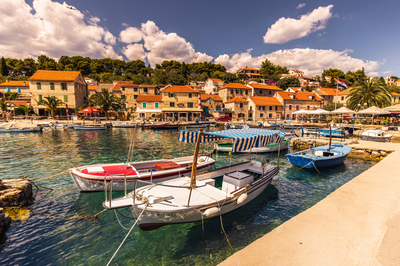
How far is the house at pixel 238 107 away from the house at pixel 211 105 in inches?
146

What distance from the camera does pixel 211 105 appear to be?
56.8 meters

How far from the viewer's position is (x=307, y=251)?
4.55 meters

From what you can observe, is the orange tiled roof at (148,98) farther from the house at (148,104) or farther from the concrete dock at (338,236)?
the concrete dock at (338,236)

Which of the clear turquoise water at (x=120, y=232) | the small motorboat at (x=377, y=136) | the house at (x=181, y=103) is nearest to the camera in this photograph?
the clear turquoise water at (x=120, y=232)

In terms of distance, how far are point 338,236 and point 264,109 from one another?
53.6 metres

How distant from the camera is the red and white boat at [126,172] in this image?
9469 mm

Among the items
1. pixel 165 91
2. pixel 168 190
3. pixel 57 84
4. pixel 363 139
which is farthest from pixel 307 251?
pixel 57 84

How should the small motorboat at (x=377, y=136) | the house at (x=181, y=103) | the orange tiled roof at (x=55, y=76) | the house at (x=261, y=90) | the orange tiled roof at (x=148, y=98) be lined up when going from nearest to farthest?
1. the small motorboat at (x=377, y=136)
2. the orange tiled roof at (x=55, y=76)
3. the house at (x=181, y=103)
4. the orange tiled roof at (x=148, y=98)
5. the house at (x=261, y=90)

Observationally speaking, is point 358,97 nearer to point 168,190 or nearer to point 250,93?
point 250,93

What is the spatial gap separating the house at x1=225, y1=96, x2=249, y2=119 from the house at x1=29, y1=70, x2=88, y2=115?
42.9 metres

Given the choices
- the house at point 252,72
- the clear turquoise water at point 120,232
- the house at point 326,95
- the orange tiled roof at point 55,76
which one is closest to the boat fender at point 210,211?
the clear turquoise water at point 120,232

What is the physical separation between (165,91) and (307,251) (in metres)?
50.6

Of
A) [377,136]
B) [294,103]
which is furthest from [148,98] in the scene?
[377,136]

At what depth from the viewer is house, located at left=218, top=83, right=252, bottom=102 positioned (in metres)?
59.6
